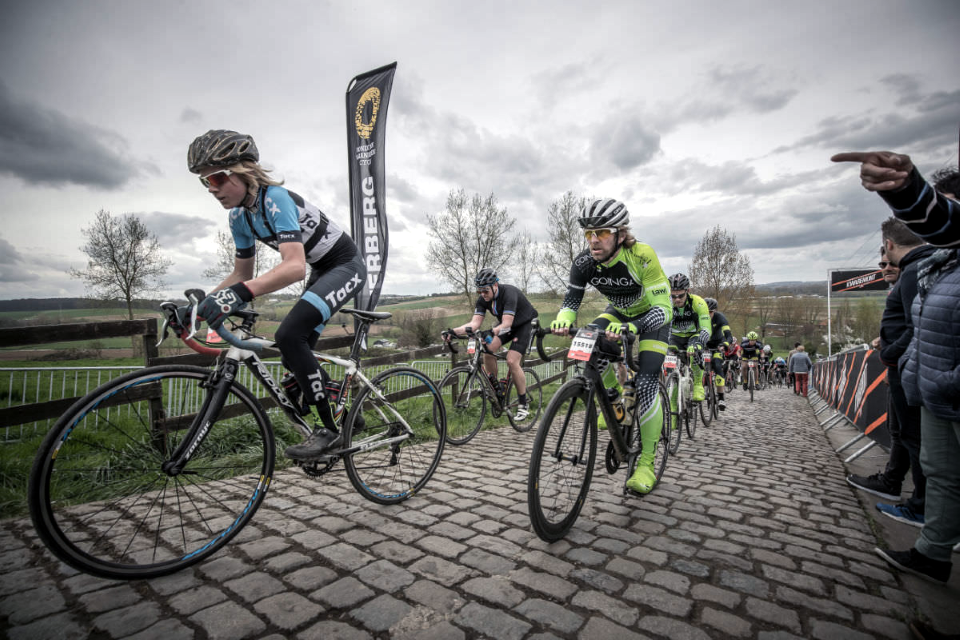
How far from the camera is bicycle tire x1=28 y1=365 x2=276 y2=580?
1.89m

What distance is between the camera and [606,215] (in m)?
3.49

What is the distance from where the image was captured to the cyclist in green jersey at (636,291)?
349 cm

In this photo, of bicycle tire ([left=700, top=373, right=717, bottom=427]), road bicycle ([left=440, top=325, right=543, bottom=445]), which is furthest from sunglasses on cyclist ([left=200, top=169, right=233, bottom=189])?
bicycle tire ([left=700, top=373, right=717, bottom=427])

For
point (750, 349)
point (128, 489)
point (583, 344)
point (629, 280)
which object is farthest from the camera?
point (750, 349)

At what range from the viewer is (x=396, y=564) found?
2.29m

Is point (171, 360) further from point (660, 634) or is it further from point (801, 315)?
point (801, 315)

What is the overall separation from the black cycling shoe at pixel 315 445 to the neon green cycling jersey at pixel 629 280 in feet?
6.24

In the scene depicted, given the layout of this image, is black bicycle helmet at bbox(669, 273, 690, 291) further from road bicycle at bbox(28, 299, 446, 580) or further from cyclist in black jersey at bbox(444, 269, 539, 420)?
road bicycle at bbox(28, 299, 446, 580)

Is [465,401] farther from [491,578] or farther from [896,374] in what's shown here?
[896,374]

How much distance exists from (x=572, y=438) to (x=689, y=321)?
5.51 m

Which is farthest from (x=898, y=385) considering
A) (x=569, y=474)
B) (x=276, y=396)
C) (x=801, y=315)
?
(x=801, y=315)

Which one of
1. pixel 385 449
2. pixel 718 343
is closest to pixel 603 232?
pixel 385 449

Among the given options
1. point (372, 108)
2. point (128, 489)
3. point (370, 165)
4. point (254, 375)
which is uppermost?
point (372, 108)

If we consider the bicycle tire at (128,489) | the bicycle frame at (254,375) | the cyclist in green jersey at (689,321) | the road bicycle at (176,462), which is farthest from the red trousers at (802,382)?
the bicycle tire at (128,489)
